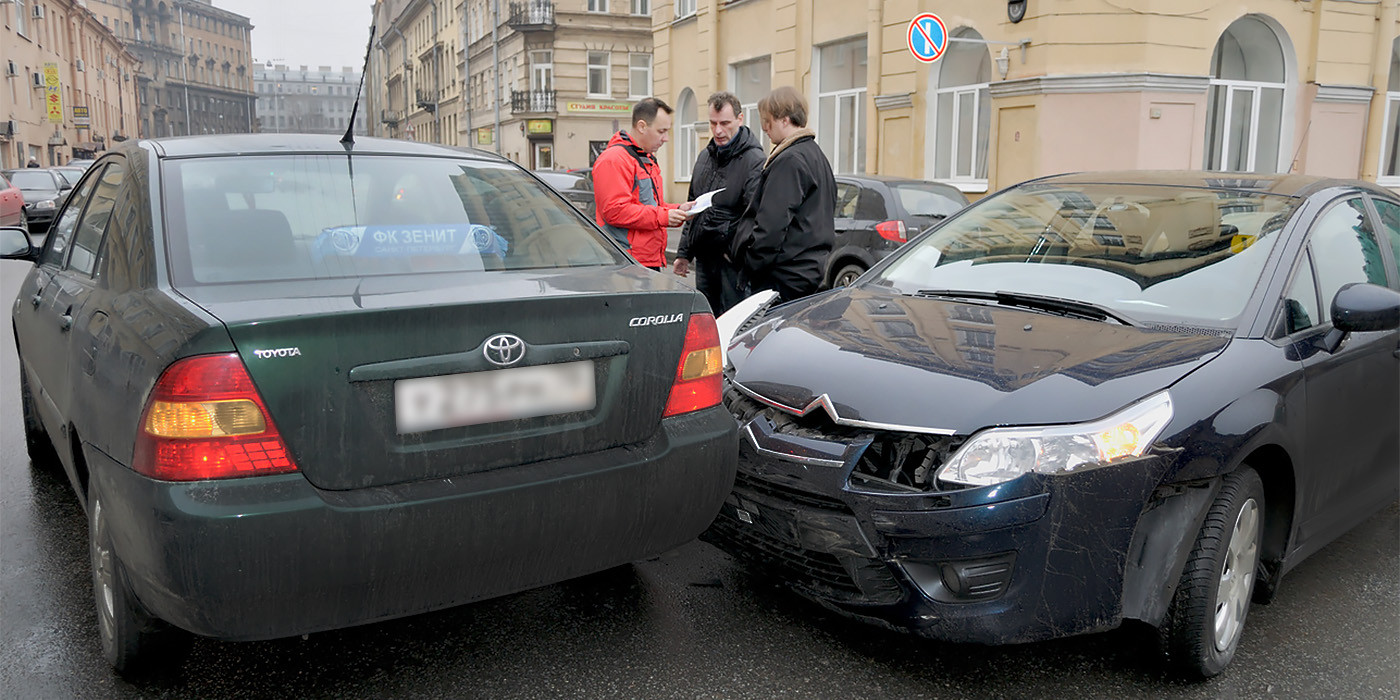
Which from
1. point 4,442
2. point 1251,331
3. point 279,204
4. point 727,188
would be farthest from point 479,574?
point 4,442

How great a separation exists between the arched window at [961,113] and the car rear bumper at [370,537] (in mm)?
14617

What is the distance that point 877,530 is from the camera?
A: 8.55 feet

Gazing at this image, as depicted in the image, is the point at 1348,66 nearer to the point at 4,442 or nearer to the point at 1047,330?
the point at 1047,330

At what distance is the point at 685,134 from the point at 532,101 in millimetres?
21011

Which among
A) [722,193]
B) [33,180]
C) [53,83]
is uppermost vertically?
[53,83]

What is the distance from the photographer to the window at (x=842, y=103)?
63.2 feet

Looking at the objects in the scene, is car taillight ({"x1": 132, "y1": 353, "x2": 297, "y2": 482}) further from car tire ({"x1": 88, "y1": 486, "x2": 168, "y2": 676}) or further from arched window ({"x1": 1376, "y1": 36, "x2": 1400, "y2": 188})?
arched window ({"x1": 1376, "y1": 36, "x2": 1400, "y2": 188})

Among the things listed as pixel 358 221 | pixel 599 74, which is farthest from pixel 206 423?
pixel 599 74

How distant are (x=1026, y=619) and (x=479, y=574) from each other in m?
1.35

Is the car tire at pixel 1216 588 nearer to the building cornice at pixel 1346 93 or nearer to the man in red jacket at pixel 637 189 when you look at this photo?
the man in red jacket at pixel 637 189

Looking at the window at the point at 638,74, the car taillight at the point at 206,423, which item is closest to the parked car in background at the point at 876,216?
the car taillight at the point at 206,423

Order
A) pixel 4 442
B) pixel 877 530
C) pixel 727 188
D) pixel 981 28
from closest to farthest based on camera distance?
1. pixel 877 530
2. pixel 4 442
3. pixel 727 188
4. pixel 981 28

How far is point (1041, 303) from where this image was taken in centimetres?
346

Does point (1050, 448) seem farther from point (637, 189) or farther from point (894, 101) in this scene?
point (894, 101)
